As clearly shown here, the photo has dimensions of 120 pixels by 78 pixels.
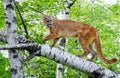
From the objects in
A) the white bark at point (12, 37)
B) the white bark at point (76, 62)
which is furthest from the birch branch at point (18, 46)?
the white bark at point (76, 62)

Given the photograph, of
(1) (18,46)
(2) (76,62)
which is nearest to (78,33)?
(2) (76,62)

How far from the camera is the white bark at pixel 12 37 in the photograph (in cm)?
552

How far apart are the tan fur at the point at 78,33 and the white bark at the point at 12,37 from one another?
2.51 meters

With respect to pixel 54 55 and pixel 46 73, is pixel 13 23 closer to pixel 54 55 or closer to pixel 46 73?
pixel 54 55

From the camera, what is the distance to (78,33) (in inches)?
336

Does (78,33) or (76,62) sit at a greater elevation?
(76,62)

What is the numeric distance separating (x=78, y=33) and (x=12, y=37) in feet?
10.3

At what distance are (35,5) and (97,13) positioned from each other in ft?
43.3

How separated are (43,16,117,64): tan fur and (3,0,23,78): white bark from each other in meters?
2.51

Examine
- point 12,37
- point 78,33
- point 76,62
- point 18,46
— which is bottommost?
point 78,33

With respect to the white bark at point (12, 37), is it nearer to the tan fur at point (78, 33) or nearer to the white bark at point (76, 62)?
the white bark at point (76, 62)

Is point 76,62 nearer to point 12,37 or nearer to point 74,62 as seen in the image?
point 74,62

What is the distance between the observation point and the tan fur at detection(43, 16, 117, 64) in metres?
8.37

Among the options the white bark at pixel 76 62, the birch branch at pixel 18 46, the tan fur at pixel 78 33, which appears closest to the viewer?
the birch branch at pixel 18 46
